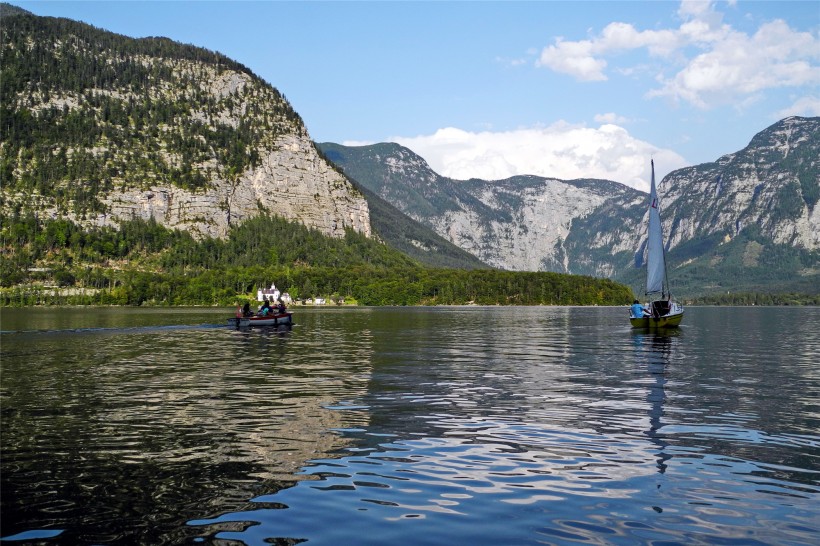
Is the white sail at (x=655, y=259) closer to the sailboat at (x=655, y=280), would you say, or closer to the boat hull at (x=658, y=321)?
the sailboat at (x=655, y=280)

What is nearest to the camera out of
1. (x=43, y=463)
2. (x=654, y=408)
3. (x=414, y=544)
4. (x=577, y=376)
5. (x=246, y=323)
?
(x=414, y=544)

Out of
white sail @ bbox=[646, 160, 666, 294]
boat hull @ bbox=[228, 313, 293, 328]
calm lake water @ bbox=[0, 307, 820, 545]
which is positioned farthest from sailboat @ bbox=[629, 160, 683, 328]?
boat hull @ bbox=[228, 313, 293, 328]

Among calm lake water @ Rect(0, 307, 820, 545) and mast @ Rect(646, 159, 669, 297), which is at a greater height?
mast @ Rect(646, 159, 669, 297)

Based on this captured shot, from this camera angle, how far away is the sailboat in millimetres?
121938

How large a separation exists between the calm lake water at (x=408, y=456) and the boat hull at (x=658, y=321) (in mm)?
66895

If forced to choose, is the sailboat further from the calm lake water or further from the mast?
the calm lake water

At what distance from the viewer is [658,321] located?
126 meters

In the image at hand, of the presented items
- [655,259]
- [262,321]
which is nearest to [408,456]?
[655,259]

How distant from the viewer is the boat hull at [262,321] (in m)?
127

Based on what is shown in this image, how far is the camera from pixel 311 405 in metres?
39.8

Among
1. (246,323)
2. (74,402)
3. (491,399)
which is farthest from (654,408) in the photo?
(246,323)

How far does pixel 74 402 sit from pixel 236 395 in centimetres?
953

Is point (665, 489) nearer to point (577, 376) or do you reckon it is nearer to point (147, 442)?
point (147, 442)

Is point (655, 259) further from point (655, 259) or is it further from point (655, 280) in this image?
point (655, 280)
